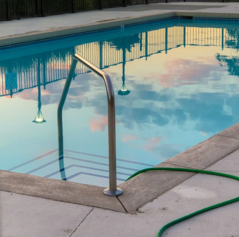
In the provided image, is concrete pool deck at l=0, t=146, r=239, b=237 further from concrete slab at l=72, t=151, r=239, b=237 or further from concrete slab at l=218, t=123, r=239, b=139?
concrete slab at l=218, t=123, r=239, b=139

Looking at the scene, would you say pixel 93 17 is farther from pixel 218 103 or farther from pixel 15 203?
pixel 15 203

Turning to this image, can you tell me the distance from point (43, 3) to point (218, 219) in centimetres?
1467

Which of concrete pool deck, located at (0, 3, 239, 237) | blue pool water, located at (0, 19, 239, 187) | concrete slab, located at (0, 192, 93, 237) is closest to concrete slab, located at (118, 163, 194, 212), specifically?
concrete pool deck, located at (0, 3, 239, 237)

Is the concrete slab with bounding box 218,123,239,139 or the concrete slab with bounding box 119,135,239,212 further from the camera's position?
the concrete slab with bounding box 218,123,239,139

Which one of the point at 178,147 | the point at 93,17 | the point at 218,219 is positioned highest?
the point at 93,17

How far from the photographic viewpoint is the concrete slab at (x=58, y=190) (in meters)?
3.04

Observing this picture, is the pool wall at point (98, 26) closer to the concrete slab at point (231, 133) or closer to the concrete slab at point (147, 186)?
the concrete slab at point (231, 133)

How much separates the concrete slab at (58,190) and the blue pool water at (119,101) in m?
1.02

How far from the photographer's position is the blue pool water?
516 centimetres

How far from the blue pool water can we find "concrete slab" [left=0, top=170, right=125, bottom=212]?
1024 mm

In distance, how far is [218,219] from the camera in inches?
111

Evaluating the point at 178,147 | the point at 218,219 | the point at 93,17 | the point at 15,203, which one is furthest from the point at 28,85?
the point at 93,17

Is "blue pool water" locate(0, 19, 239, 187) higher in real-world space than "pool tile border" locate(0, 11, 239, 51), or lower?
lower

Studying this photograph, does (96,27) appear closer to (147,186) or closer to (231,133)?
(231,133)
